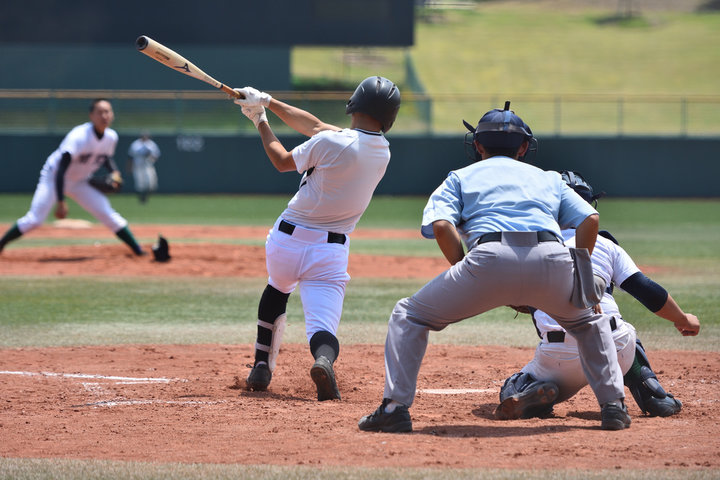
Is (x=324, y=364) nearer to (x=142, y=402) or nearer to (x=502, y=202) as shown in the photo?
(x=142, y=402)

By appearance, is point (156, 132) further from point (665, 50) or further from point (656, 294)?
point (665, 50)

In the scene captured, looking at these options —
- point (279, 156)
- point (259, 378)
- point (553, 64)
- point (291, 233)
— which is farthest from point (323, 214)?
point (553, 64)

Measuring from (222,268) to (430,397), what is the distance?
283 inches

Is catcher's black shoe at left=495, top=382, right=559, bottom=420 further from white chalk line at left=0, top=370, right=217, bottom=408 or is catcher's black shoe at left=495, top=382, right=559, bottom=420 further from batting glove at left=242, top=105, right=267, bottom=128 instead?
batting glove at left=242, top=105, right=267, bottom=128

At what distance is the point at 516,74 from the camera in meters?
44.8

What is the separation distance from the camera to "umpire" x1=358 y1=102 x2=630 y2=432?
161 inches

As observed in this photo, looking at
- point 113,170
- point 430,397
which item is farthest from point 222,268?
point 430,397

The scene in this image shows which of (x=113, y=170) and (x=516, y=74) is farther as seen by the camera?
(x=516, y=74)

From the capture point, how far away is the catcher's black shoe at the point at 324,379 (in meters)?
5.08

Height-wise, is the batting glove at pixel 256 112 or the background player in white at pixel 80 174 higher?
the batting glove at pixel 256 112

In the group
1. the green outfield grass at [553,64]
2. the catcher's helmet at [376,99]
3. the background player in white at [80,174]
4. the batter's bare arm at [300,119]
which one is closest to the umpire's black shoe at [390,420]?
the catcher's helmet at [376,99]

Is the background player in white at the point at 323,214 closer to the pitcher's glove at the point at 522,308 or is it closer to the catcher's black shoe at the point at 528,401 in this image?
the catcher's black shoe at the point at 528,401

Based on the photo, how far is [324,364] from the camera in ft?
16.7

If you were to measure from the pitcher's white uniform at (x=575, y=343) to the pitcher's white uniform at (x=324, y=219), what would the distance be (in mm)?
1238
